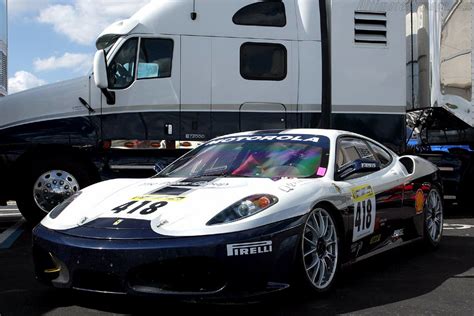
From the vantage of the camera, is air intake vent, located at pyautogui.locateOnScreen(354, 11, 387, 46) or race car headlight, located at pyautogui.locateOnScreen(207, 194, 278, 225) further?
air intake vent, located at pyautogui.locateOnScreen(354, 11, 387, 46)

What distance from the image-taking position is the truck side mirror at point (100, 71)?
7.53m

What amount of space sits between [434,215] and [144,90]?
406cm

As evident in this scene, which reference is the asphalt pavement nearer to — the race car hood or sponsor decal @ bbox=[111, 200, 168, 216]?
the race car hood

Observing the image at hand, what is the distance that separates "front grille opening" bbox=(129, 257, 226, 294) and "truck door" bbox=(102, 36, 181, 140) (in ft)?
14.6

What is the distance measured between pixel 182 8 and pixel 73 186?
2825 mm

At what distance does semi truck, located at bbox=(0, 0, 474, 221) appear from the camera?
7.61 metres

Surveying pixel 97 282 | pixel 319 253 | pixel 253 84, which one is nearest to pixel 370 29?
pixel 253 84

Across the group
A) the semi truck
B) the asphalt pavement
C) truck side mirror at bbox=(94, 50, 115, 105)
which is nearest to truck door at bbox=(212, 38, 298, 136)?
the semi truck

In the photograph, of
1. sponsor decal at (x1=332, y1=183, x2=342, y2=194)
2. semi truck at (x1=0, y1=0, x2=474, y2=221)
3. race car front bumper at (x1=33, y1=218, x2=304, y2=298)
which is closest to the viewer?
race car front bumper at (x1=33, y1=218, x2=304, y2=298)

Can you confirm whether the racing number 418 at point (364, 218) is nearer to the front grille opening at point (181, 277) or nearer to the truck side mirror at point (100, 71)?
the front grille opening at point (181, 277)

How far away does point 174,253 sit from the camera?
134 inches

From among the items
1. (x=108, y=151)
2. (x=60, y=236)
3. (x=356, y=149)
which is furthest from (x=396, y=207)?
(x=108, y=151)

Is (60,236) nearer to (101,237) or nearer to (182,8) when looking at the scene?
(101,237)

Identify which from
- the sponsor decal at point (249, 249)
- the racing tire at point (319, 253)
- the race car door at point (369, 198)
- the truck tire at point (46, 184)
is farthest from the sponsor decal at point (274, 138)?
the truck tire at point (46, 184)
